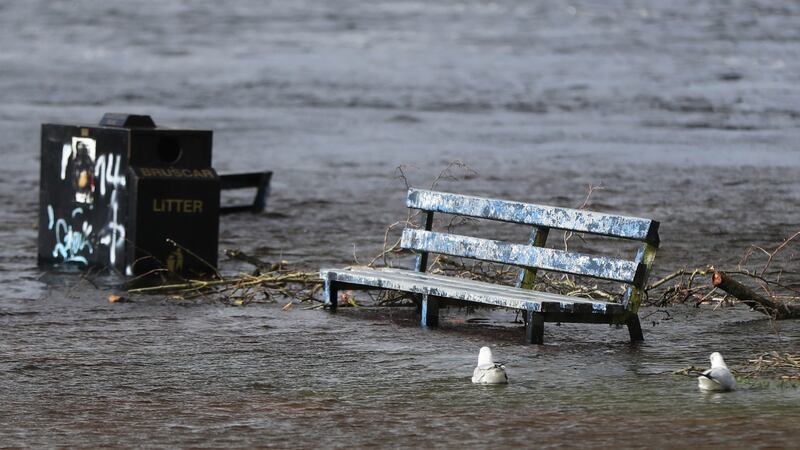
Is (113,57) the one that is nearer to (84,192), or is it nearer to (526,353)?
(84,192)

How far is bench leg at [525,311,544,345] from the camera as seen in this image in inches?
A: 319

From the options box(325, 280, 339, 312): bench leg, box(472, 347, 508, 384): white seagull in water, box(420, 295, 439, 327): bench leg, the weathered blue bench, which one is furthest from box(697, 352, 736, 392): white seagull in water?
box(325, 280, 339, 312): bench leg

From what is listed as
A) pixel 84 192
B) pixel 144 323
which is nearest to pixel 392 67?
pixel 84 192

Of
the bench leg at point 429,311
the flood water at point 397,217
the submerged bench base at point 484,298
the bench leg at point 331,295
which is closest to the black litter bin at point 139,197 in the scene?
the flood water at point 397,217

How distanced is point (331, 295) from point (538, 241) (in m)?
1.44

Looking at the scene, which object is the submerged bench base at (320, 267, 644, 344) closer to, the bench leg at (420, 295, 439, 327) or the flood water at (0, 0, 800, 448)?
the bench leg at (420, 295, 439, 327)

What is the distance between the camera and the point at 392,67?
36.0 m

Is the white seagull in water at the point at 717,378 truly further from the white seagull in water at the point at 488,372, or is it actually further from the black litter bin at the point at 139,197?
the black litter bin at the point at 139,197

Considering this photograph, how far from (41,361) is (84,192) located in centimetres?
364

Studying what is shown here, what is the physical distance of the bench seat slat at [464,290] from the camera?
26.5ft

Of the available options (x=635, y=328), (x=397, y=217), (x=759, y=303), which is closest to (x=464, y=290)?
(x=635, y=328)

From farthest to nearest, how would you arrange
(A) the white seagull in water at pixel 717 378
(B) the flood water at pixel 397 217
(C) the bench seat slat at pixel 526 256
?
(C) the bench seat slat at pixel 526 256 < (A) the white seagull in water at pixel 717 378 < (B) the flood water at pixel 397 217

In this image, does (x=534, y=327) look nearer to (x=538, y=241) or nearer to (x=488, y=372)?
(x=538, y=241)

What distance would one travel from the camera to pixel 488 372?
6.97 metres
